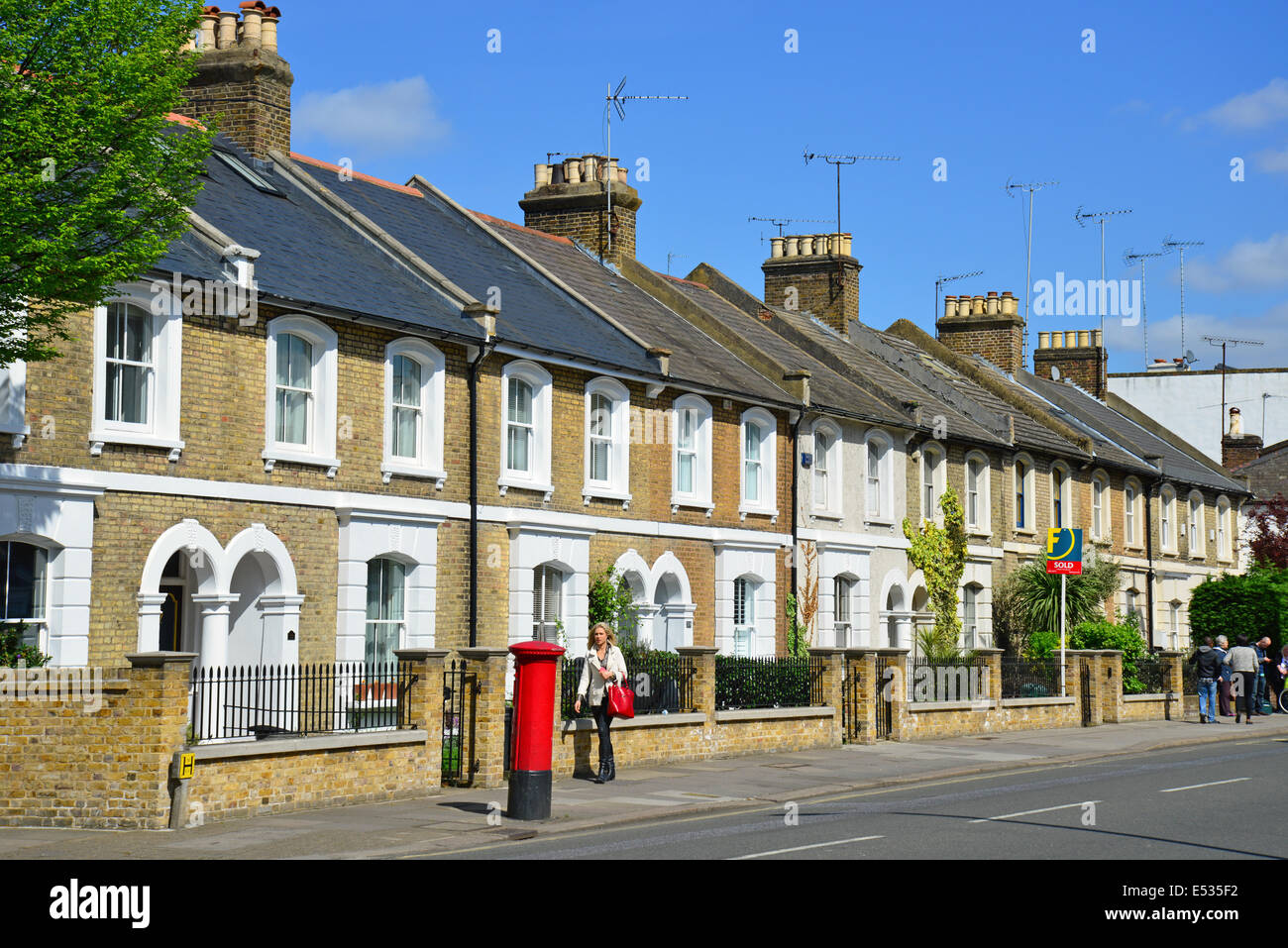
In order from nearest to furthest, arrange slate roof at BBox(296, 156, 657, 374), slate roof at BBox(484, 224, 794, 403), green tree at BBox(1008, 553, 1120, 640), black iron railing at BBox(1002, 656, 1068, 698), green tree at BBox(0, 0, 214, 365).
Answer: green tree at BBox(0, 0, 214, 365) → slate roof at BBox(296, 156, 657, 374) → slate roof at BBox(484, 224, 794, 403) → black iron railing at BBox(1002, 656, 1068, 698) → green tree at BBox(1008, 553, 1120, 640)

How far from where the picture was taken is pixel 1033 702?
30703 mm

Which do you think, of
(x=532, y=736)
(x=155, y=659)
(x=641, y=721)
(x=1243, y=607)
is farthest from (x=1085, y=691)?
(x=155, y=659)

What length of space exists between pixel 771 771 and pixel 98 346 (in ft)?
33.9

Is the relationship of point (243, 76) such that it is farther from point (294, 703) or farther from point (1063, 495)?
point (1063, 495)

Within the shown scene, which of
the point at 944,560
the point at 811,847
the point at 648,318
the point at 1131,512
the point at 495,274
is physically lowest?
the point at 811,847

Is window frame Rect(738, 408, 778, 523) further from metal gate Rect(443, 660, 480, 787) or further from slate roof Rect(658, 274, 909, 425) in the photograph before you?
metal gate Rect(443, 660, 480, 787)

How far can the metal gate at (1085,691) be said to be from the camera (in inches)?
1271

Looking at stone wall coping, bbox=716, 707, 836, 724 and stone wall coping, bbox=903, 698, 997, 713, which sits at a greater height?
stone wall coping, bbox=716, 707, 836, 724

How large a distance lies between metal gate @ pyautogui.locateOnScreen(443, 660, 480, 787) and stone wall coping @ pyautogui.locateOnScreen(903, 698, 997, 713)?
10606 mm

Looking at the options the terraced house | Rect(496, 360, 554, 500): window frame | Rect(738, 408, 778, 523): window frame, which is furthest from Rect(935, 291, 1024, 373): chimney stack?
Rect(496, 360, 554, 500): window frame

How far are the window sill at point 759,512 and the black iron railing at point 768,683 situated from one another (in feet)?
16.8

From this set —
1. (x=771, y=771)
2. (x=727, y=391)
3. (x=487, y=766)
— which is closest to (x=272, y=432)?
(x=487, y=766)

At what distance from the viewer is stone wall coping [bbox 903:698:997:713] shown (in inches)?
1062

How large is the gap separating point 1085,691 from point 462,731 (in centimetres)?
1843
